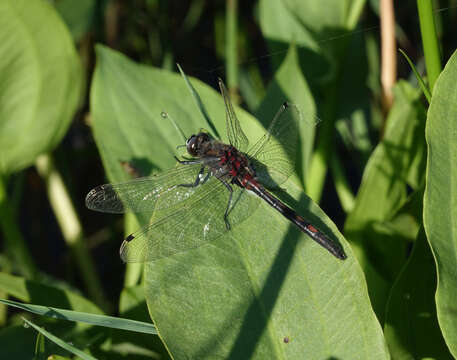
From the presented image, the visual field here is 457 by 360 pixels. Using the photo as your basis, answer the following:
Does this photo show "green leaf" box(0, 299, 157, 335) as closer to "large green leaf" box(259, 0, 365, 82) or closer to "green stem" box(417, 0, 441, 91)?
"green stem" box(417, 0, 441, 91)

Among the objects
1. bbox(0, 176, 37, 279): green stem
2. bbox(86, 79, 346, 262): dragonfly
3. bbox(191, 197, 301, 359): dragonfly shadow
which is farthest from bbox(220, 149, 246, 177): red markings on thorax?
bbox(0, 176, 37, 279): green stem

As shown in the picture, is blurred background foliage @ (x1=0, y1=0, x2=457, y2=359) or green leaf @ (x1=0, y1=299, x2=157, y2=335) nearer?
green leaf @ (x1=0, y1=299, x2=157, y2=335)

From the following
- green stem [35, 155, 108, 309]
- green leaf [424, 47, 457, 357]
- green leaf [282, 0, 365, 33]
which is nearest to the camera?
green leaf [424, 47, 457, 357]

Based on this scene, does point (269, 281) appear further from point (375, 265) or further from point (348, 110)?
point (348, 110)

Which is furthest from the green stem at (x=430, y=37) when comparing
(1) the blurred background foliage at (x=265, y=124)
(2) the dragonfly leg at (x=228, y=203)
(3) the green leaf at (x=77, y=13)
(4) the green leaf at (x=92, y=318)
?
(3) the green leaf at (x=77, y=13)

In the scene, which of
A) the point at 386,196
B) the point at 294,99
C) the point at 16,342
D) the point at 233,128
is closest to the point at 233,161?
the point at 233,128

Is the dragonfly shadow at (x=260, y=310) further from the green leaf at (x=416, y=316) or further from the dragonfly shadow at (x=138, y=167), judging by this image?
the dragonfly shadow at (x=138, y=167)

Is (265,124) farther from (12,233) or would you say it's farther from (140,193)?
(12,233)
